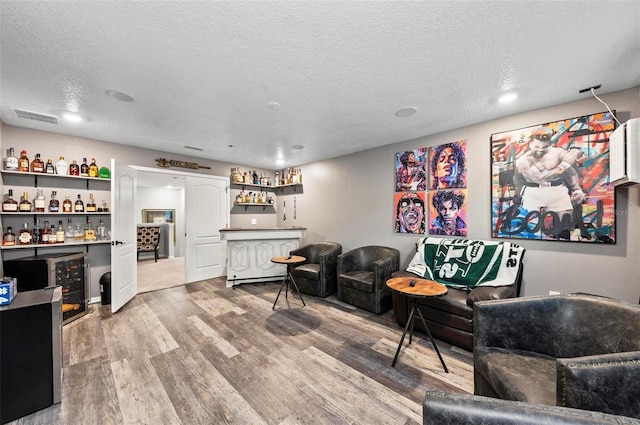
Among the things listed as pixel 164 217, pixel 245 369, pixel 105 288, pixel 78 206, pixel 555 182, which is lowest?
pixel 245 369

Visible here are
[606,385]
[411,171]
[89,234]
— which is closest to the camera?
[606,385]

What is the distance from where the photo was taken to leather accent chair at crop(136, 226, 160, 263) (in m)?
7.20

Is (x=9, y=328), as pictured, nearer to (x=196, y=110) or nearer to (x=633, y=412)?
(x=196, y=110)

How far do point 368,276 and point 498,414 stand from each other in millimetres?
2778

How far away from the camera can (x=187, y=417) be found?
1616mm

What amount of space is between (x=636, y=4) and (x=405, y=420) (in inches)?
115

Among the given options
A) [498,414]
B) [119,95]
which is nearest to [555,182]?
[498,414]

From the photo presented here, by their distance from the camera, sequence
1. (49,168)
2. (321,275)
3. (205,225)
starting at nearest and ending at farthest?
(49,168)
(321,275)
(205,225)

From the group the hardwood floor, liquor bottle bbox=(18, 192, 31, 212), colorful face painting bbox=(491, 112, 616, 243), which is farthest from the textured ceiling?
the hardwood floor

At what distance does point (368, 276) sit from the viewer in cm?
355

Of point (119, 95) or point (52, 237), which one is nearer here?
point (119, 95)

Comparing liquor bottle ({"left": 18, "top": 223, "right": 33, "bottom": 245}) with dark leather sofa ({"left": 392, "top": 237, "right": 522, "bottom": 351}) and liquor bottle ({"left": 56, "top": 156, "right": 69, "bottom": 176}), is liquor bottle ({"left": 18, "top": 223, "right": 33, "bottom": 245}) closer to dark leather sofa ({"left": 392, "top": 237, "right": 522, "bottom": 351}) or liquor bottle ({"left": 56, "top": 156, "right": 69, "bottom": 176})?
liquor bottle ({"left": 56, "top": 156, "right": 69, "bottom": 176})

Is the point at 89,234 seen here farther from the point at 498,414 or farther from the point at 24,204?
the point at 498,414

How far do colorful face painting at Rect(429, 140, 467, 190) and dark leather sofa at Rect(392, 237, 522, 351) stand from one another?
129 cm
